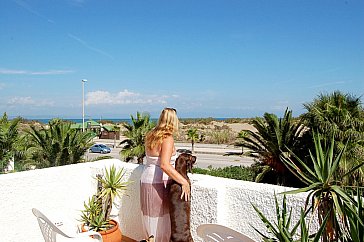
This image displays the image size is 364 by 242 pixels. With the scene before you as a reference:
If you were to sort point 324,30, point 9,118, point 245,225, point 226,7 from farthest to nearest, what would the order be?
point 324,30 → point 226,7 → point 9,118 → point 245,225

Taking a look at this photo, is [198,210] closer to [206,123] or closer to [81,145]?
[81,145]

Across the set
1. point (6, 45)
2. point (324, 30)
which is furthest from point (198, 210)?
point (324, 30)

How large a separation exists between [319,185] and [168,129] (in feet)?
5.88

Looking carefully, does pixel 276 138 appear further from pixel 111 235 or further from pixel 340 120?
pixel 111 235

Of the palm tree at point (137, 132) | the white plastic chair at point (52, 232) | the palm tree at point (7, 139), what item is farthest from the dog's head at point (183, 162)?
the palm tree at point (137, 132)

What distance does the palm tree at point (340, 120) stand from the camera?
37.5 ft

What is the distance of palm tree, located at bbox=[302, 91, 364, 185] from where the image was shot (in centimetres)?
1142

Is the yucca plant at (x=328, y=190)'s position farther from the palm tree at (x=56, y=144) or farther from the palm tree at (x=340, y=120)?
the palm tree at (x=56, y=144)

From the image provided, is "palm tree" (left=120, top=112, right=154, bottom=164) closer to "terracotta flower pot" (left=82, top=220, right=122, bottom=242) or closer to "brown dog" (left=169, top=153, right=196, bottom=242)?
"terracotta flower pot" (left=82, top=220, right=122, bottom=242)

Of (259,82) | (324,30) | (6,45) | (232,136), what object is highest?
(324,30)

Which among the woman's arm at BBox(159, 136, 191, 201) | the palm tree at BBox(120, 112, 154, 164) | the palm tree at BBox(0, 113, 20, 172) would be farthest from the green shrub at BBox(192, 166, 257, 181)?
the woman's arm at BBox(159, 136, 191, 201)

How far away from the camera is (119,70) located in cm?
3434

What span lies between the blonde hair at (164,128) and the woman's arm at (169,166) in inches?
2.6

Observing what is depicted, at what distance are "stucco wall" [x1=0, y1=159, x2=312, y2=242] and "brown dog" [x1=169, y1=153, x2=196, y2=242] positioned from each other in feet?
0.98
